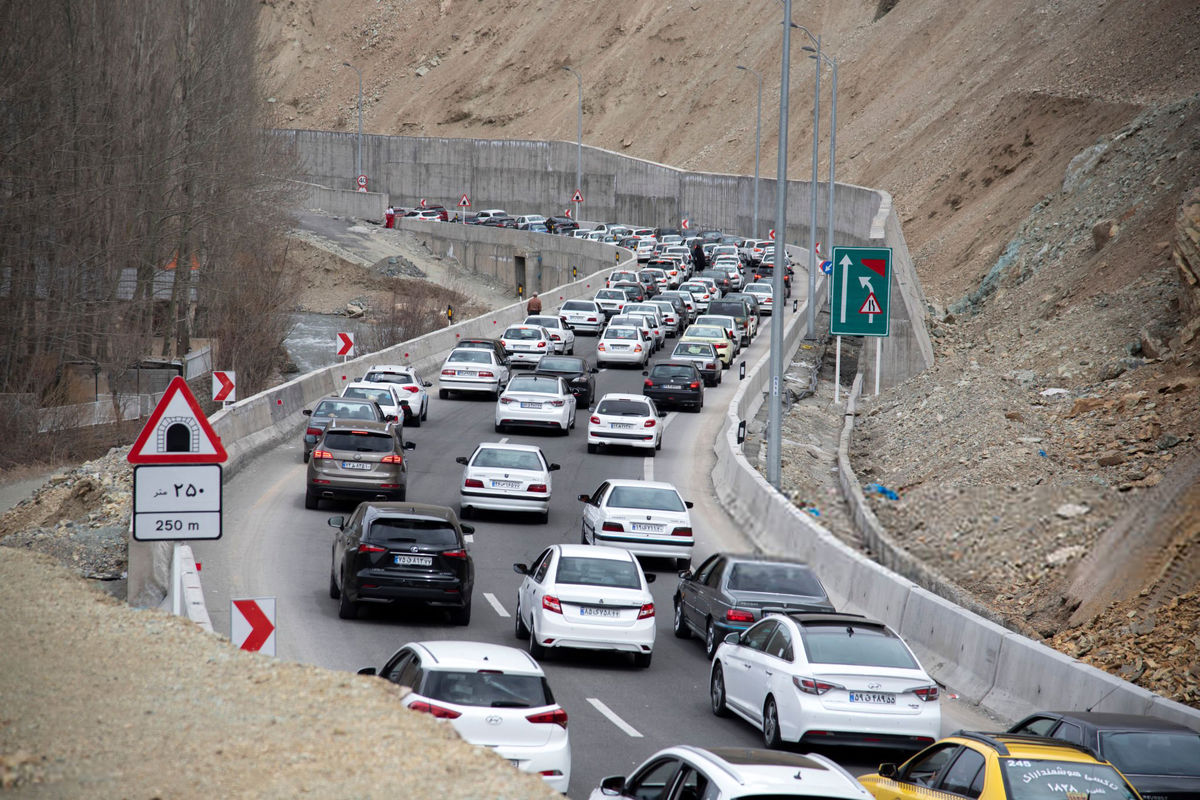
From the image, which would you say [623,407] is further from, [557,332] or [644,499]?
[557,332]

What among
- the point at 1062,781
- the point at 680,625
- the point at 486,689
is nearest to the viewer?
the point at 1062,781

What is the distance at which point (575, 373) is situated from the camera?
37875 mm

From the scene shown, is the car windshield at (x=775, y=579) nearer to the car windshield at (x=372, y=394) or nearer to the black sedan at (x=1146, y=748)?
the black sedan at (x=1146, y=748)

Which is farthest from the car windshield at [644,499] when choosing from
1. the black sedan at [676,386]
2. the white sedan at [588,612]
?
the black sedan at [676,386]

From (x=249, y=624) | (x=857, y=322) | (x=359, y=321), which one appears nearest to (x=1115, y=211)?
(x=857, y=322)

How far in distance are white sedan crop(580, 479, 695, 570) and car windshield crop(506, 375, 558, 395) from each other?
11.3 metres

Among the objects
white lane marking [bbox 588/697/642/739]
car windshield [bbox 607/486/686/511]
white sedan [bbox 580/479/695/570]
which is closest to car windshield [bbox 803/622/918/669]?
white lane marking [bbox 588/697/642/739]

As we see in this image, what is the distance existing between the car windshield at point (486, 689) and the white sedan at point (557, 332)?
122 feet

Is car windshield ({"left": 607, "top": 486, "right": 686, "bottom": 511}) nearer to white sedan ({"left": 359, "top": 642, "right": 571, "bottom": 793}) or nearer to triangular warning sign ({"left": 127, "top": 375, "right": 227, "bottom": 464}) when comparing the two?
triangular warning sign ({"left": 127, "top": 375, "right": 227, "bottom": 464})

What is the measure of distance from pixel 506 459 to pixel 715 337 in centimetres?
2372

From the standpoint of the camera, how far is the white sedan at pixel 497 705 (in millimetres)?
10102

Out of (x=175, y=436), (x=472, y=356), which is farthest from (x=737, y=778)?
(x=472, y=356)

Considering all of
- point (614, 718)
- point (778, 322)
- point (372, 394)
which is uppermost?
point (778, 322)

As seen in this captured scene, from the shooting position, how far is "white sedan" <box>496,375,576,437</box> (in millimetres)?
32812
